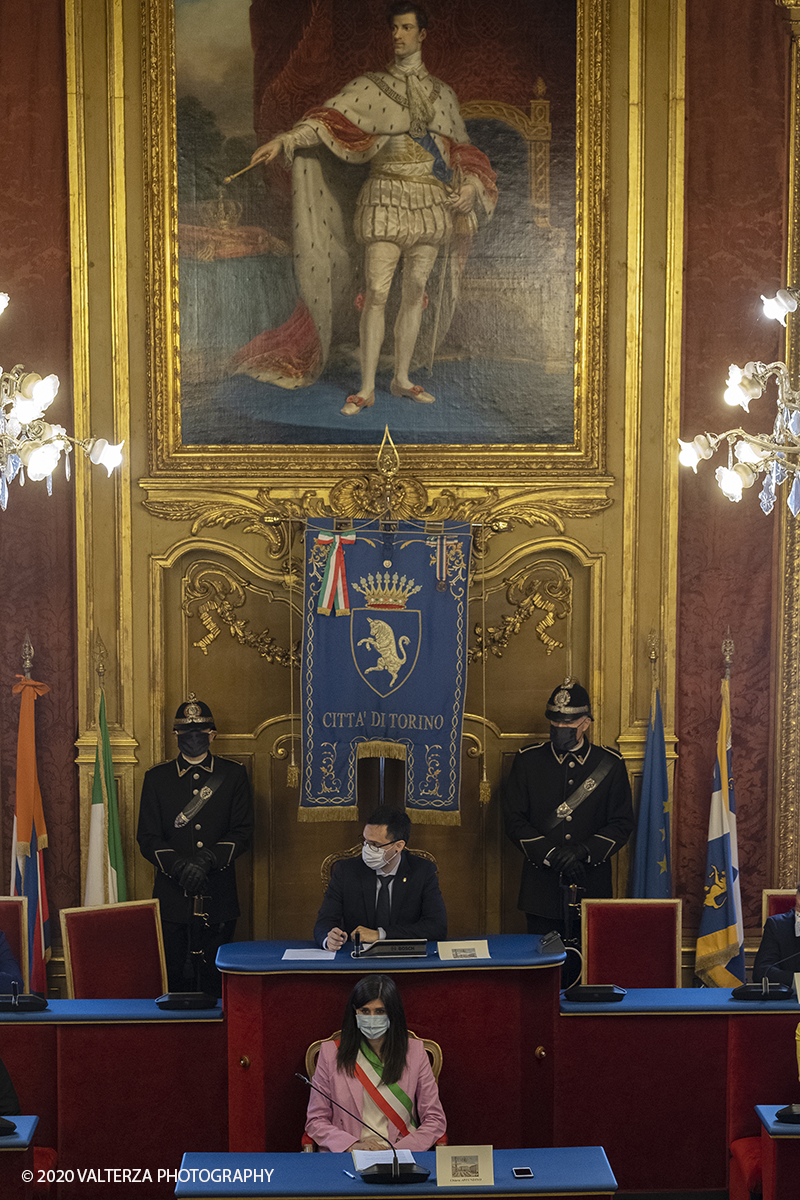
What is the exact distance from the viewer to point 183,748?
6949 mm

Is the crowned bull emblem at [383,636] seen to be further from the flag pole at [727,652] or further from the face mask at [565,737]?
the flag pole at [727,652]

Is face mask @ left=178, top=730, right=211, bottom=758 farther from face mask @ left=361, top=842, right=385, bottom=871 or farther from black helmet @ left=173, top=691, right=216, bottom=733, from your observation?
face mask @ left=361, top=842, right=385, bottom=871

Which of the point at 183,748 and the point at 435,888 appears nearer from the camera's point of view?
the point at 435,888

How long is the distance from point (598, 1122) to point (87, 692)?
3.91 metres

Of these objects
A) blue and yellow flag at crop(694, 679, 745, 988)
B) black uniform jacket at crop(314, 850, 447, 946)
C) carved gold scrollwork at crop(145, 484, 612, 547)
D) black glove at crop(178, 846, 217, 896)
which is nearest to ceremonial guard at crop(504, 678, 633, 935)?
blue and yellow flag at crop(694, 679, 745, 988)

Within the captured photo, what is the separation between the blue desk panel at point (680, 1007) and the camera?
16.7 ft

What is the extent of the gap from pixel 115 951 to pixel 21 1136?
192cm

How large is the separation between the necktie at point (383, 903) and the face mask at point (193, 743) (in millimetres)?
1691

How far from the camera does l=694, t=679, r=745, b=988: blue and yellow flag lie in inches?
280

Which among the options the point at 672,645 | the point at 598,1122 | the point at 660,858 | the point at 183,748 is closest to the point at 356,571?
the point at 183,748

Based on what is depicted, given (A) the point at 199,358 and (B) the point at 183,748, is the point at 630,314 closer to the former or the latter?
(A) the point at 199,358

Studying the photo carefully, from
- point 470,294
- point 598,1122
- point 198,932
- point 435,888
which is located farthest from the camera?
point 470,294

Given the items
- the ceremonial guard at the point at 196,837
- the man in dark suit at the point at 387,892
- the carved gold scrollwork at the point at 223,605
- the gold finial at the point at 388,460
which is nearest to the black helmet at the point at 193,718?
the ceremonial guard at the point at 196,837

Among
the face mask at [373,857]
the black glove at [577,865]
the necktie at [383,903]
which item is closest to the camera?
the face mask at [373,857]
